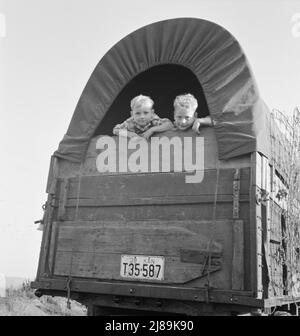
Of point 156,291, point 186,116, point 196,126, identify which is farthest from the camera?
point 186,116

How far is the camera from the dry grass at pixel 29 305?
772 cm

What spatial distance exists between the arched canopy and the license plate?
41.6 inches

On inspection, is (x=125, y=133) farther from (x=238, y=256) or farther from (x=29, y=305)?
(x=29, y=305)

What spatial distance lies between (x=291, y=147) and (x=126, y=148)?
221 centimetres

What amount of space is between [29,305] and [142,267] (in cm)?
571

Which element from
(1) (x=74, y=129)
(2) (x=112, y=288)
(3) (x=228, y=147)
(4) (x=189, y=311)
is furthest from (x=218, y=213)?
(1) (x=74, y=129)

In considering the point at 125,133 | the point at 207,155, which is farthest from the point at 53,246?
the point at 207,155

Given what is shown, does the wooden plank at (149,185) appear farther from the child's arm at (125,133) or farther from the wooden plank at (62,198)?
the child's arm at (125,133)

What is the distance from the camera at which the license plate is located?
11.0 ft

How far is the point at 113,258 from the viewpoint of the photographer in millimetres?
3584

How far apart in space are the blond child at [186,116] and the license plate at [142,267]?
3.96 feet

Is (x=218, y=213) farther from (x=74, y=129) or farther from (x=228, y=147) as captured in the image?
(x=74, y=129)

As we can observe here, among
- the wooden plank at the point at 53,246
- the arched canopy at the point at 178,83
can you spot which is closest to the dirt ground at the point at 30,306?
the wooden plank at the point at 53,246

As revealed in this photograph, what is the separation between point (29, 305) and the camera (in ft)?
27.1
